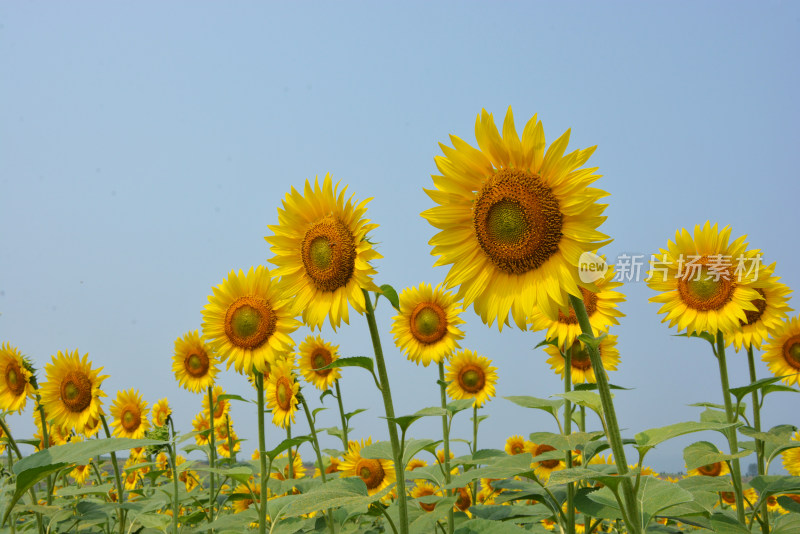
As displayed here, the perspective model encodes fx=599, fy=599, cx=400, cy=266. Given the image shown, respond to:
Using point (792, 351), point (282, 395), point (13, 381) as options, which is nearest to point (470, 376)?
point (282, 395)

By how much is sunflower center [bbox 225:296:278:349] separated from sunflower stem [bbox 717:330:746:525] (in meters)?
3.17

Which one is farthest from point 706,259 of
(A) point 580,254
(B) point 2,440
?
(B) point 2,440

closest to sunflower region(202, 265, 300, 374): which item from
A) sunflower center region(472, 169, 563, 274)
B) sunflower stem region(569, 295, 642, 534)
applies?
sunflower center region(472, 169, 563, 274)

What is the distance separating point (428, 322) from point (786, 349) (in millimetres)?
3620

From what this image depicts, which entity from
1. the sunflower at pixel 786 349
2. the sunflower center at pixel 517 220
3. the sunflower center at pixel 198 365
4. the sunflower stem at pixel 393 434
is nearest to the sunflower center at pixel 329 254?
the sunflower stem at pixel 393 434

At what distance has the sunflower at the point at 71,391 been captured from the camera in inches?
233

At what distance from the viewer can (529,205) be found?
9.12ft

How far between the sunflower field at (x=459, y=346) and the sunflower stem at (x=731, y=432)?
2cm

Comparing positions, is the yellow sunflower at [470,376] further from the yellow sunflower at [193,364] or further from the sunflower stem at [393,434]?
the sunflower stem at [393,434]

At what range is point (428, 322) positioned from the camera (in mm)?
6559

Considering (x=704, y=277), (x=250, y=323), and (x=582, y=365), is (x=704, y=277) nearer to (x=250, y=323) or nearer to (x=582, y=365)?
(x=582, y=365)

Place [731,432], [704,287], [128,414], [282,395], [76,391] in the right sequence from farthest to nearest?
[128,414]
[282,395]
[76,391]
[704,287]
[731,432]

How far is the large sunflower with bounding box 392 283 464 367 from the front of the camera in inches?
252

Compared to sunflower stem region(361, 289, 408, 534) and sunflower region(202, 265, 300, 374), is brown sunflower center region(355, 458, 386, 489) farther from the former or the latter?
sunflower stem region(361, 289, 408, 534)
